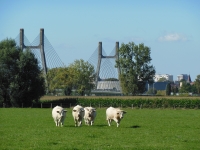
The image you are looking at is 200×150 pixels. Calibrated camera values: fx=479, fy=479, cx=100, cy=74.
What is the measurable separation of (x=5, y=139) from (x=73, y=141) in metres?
2.47

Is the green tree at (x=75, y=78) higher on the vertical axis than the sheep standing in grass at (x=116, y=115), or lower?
higher

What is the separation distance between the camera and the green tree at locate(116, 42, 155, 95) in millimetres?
90250

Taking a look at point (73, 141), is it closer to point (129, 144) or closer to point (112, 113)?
point (129, 144)

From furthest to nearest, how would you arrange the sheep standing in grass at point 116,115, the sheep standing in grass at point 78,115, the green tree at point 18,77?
the green tree at point 18,77
the sheep standing in grass at point 116,115
the sheep standing in grass at point 78,115

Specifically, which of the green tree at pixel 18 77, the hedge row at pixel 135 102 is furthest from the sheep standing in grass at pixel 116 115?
the hedge row at pixel 135 102

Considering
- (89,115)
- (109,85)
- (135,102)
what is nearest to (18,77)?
(135,102)

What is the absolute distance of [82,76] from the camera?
96.6m

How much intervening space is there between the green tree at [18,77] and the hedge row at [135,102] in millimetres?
4202

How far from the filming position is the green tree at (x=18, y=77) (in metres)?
57.6

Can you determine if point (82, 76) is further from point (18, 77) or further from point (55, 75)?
point (18, 77)

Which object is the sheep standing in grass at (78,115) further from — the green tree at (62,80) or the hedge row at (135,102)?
the green tree at (62,80)

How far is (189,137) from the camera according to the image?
18.4m

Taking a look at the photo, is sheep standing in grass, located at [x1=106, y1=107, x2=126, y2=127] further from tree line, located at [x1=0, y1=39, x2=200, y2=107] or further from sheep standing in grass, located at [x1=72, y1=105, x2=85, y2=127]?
tree line, located at [x1=0, y1=39, x2=200, y2=107]

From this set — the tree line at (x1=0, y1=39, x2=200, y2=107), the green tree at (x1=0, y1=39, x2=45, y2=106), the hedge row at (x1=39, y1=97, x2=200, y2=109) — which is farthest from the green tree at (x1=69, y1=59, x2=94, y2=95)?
the green tree at (x1=0, y1=39, x2=45, y2=106)
